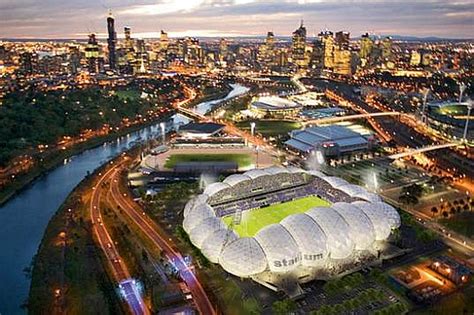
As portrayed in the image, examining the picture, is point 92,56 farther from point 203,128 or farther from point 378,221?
point 378,221

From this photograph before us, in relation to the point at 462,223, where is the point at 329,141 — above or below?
above

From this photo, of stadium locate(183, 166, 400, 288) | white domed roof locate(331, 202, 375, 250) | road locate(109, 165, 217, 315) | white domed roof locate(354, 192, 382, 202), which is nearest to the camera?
road locate(109, 165, 217, 315)

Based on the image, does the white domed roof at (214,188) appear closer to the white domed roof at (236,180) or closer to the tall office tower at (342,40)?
the white domed roof at (236,180)

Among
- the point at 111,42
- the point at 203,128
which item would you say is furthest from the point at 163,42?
the point at 203,128

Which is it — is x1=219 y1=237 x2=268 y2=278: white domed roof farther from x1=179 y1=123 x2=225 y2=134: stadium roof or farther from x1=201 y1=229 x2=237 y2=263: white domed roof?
x1=179 y1=123 x2=225 y2=134: stadium roof

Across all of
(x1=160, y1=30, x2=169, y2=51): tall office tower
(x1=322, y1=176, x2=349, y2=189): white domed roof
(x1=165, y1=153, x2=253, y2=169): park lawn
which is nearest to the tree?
(x1=322, y1=176, x2=349, y2=189): white domed roof

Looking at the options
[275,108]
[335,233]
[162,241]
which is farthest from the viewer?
[275,108]

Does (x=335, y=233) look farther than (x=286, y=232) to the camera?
Yes
